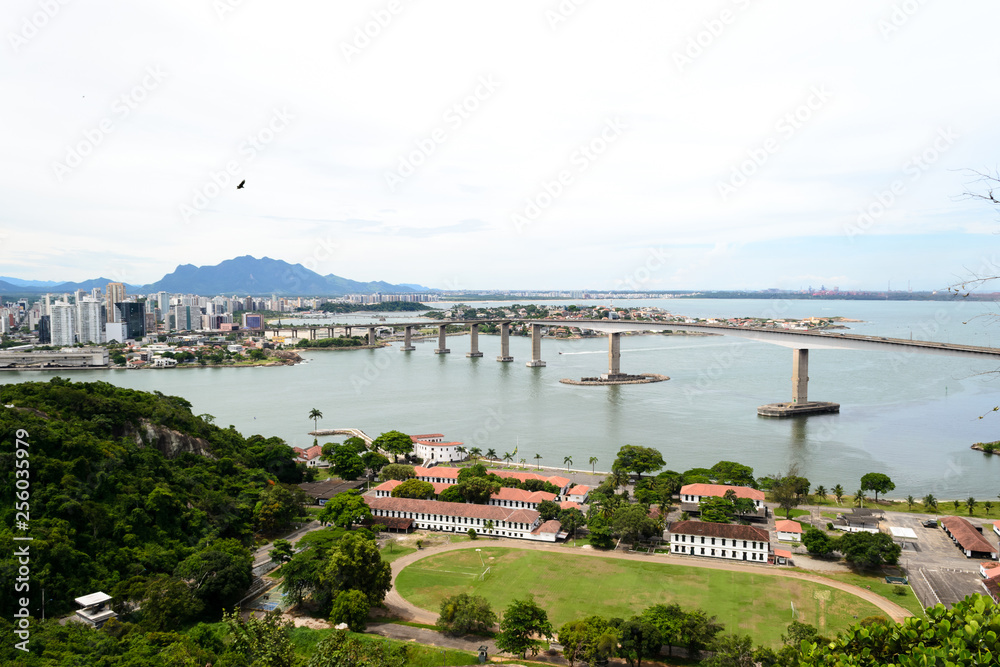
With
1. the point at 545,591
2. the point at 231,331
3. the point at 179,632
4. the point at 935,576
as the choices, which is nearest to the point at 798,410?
the point at 935,576

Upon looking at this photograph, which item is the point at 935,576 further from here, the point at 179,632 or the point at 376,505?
the point at 179,632

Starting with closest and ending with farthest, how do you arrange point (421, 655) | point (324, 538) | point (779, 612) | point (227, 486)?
point (421, 655) → point (779, 612) → point (324, 538) → point (227, 486)

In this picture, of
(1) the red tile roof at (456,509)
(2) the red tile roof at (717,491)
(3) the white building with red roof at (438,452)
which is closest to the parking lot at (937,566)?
(2) the red tile roof at (717,491)

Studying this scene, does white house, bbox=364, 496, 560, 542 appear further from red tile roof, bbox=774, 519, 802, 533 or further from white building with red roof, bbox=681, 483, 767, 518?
red tile roof, bbox=774, 519, 802, 533

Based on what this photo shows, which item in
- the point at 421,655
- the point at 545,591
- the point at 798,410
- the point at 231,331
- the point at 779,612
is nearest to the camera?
the point at 421,655

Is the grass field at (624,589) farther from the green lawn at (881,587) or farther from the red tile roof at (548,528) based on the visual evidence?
the red tile roof at (548,528)

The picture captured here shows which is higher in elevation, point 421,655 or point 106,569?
point 106,569

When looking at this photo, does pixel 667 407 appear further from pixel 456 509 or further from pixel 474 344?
pixel 474 344

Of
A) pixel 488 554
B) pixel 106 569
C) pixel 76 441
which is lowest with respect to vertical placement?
pixel 488 554

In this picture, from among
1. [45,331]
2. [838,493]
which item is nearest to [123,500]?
[838,493]
